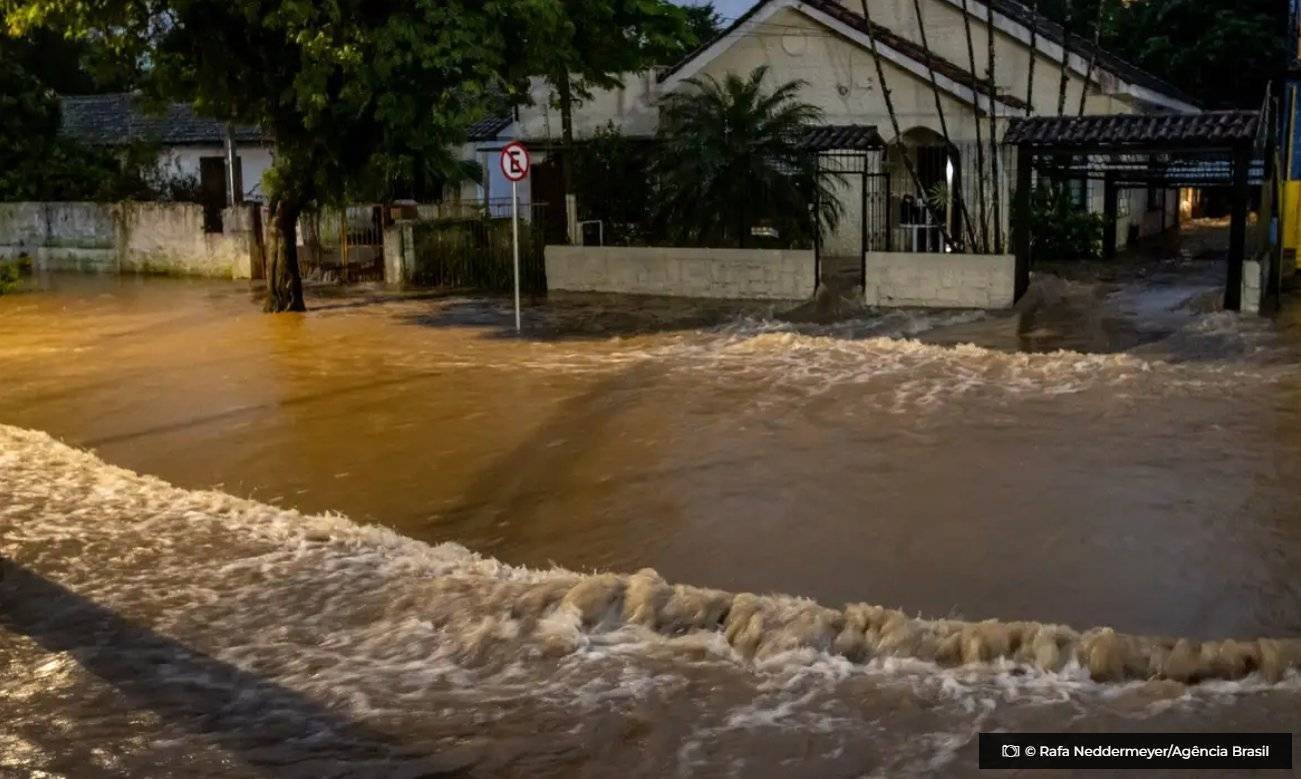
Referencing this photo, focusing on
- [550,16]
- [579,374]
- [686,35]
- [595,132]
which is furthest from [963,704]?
[595,132]

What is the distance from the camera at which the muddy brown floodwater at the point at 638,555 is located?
19.0ft

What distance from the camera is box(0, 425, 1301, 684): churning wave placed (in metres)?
6.25

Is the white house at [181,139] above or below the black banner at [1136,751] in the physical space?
above

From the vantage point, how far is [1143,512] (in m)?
8.51

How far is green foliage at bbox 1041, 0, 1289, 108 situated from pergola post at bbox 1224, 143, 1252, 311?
65.8ft

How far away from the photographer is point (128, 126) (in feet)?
131

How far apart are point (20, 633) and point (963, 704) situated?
198 inches

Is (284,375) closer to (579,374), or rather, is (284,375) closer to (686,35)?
(579,374)

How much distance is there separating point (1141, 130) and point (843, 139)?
448 centimetres

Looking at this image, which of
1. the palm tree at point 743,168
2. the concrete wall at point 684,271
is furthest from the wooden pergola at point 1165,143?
the concrete wall at point 684,271

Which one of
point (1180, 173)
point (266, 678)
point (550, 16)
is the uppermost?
point (550, 16)

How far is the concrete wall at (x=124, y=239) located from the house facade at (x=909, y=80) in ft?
23.9

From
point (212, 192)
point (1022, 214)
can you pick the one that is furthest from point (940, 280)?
point (212, 192)

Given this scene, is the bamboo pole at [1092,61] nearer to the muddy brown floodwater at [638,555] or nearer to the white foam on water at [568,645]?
the muddy brown floodwater at [638,555]
